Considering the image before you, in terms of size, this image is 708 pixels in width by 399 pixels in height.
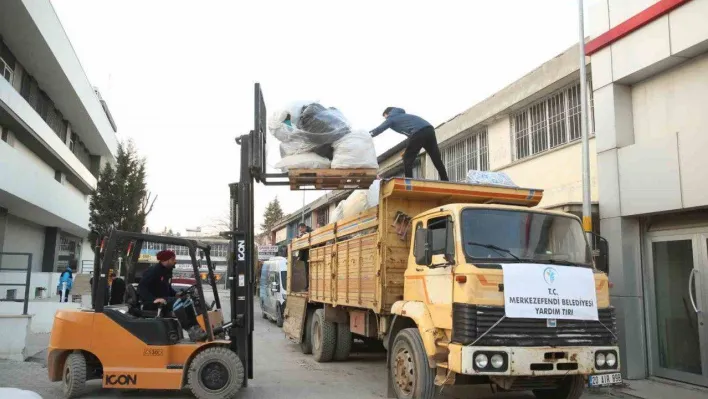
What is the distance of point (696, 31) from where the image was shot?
8578 mm

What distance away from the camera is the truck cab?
575 cm

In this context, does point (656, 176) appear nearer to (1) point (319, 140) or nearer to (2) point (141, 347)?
(1) point (319, 140)

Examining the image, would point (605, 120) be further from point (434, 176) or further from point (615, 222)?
point (434, 176)

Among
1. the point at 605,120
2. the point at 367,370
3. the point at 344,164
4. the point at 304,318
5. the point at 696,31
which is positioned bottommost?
the point at 367,370

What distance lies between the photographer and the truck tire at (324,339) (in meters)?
11.1

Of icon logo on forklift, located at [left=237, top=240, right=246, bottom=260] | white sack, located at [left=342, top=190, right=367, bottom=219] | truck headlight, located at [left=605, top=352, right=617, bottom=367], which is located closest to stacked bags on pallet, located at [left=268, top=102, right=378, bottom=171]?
white sack, located at [left=342, top=190, right=367, bottom=219]

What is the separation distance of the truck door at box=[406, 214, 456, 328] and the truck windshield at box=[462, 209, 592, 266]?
0.85 feet

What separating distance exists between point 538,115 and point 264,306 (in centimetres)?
1308

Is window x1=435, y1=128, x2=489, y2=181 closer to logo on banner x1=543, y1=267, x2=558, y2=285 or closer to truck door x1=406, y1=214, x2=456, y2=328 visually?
truck door x1=406, y1=214, x2=456, y2=328

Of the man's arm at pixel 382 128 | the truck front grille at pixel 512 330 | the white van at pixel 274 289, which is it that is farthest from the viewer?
the white van at pixel 274 289

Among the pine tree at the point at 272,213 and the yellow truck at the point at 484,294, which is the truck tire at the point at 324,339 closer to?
the yellow truck at the point at 484,294

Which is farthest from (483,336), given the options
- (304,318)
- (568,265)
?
(304,318)

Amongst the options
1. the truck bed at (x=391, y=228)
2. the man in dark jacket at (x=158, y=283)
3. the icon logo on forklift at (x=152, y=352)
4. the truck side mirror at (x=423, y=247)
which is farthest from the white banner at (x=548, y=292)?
the man in dark jacket at (x=158, y=283)

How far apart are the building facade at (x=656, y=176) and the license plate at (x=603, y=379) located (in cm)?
357
